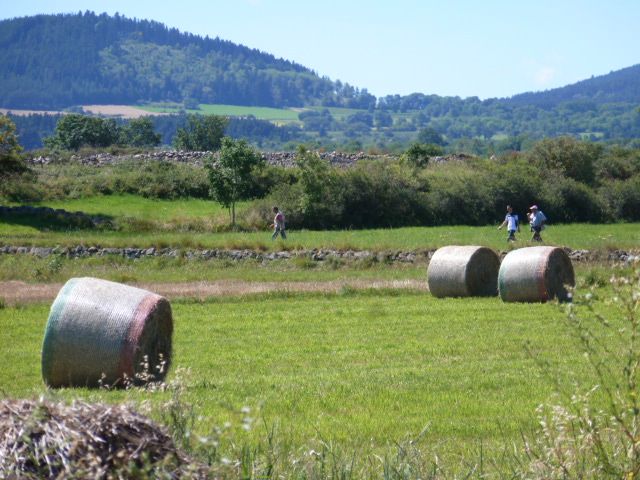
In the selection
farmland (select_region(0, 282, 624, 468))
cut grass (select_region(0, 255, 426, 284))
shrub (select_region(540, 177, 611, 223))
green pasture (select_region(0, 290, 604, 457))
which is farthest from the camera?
shrub (select_region(540, 177, 611, 223))

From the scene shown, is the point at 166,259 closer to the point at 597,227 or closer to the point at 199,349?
the point at 199,349

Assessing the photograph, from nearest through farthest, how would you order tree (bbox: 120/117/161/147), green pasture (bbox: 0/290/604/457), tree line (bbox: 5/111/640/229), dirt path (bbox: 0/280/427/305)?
green pasture (bbox: 0/290/604/457), dirt path (bbox: 0/280/427/305), tree line (bbox: 5/111/640/229), tree (bbox: 120/117/161/147)

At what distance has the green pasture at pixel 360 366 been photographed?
11516mm

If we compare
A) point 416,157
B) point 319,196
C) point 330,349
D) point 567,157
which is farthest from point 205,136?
point 330,349

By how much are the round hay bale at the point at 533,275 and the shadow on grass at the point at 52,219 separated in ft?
110

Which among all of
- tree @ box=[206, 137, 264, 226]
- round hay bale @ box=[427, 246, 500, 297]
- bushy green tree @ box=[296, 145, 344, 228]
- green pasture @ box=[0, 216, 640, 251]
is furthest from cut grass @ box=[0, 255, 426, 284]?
bushy green tree @ box=[296, 145, 344, 228]

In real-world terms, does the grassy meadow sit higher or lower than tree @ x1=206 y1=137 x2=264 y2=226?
lower

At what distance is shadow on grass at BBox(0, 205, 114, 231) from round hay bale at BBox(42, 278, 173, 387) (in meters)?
41.8

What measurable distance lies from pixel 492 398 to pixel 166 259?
28186 mm

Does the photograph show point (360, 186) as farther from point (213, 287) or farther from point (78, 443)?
point (78, 443)

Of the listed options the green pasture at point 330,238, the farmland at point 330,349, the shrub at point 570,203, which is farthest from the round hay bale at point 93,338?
the shrub at point 570,203

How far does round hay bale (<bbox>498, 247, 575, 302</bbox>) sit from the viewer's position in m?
25.9

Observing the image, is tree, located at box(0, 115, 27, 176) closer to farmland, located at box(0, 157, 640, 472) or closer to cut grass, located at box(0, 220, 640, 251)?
cut grass, located at box(0, 220, 640, 251)

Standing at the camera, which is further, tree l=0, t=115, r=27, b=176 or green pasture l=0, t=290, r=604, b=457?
tree l=0, t=115, r=27, b=176
